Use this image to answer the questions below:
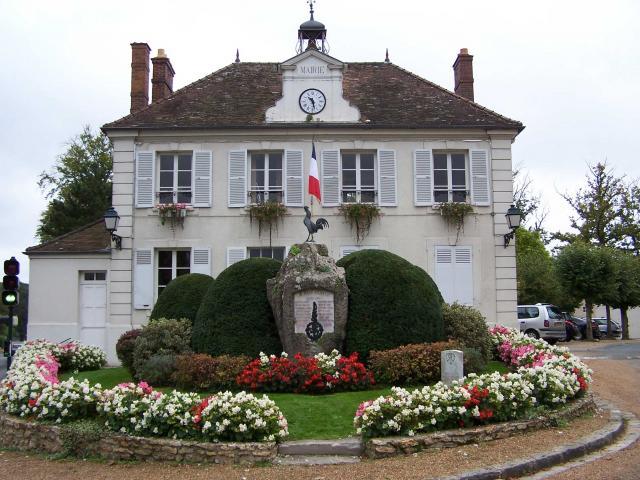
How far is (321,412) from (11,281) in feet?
25.8

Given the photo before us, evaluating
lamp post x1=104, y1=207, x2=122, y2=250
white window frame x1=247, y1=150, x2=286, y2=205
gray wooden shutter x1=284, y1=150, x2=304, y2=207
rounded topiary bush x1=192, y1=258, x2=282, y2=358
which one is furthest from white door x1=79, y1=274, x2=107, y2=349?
rounded topiary bush x1=192, y1=258, x2=282, y2=358

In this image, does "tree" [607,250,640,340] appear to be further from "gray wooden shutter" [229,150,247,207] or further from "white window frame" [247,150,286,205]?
"gray wooden shutter" [229,150,247,207]

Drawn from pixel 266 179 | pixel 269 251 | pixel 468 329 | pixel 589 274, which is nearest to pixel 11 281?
pixel 269 251

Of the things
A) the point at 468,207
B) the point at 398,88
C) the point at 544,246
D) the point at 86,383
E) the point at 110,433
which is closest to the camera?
the point at 110,433

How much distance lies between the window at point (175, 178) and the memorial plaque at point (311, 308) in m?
7.87

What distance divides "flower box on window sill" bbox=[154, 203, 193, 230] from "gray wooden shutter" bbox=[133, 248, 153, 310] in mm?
1058

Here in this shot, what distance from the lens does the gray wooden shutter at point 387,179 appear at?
60.8ft

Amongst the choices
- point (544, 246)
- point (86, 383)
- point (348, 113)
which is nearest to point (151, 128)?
point (348, 113)

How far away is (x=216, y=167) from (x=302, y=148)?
2510 millimetres

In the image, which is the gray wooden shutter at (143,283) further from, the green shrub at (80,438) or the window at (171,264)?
the green shrub at (80,438)

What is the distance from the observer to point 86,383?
30.3 ft

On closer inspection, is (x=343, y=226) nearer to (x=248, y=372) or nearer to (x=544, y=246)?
(x=248, y=372)

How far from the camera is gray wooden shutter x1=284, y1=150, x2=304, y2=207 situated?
18.5 metres

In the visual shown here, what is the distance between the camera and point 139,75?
2084 centimetres
